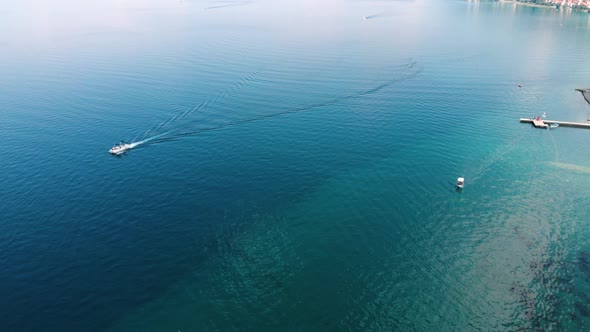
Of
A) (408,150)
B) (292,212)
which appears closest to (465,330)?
(292,212)

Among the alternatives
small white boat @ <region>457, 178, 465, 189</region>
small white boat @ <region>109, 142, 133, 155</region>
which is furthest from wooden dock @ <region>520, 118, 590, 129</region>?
small white boat @ <region>109, 142, 133, 155</region>

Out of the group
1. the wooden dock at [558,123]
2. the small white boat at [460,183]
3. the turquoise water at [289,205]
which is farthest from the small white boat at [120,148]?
the wooden dock at [558,123]

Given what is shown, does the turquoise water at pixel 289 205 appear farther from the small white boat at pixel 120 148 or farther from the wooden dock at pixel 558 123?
the wooden dock at pixel 558 123

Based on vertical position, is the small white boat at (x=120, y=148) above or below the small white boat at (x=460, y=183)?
above

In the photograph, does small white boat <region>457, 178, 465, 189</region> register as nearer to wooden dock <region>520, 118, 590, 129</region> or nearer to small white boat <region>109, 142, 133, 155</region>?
wooden dock <region>520, 118, 590, 129</region>

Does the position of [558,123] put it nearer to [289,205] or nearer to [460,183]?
[460,183]
